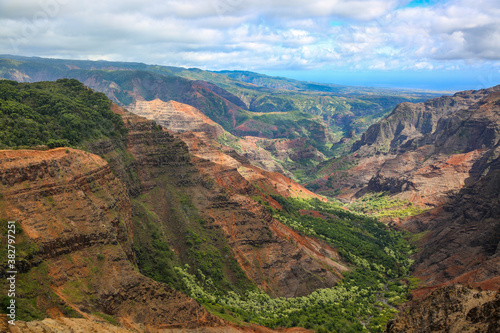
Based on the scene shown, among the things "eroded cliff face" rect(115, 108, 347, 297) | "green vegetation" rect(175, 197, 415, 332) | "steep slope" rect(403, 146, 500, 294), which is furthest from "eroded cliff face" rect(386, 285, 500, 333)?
"eroded cliff face" rect(115, 108, 347, 297)

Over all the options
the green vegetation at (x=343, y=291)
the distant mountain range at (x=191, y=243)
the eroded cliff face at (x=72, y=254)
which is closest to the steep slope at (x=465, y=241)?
the distant mountain range at (x=191, y=243)

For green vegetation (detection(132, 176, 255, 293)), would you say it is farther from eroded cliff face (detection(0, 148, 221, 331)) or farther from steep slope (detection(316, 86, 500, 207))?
steep slope (detection(316, 86, 500, 207))

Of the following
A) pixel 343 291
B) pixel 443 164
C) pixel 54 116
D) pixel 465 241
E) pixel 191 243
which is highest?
pixel 54 116

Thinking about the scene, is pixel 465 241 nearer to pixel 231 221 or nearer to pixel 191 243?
pixel 231 221

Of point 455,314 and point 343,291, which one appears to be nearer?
point 455,314

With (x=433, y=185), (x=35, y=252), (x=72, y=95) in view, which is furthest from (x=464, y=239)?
(x=72, y=95)

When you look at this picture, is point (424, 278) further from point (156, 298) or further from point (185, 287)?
point (156, 298)

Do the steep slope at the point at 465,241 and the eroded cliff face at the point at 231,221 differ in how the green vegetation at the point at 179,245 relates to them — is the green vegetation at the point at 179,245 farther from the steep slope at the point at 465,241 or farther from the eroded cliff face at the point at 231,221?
the steep slope at the point at 465,241

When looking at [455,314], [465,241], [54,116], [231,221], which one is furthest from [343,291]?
[54,116]
